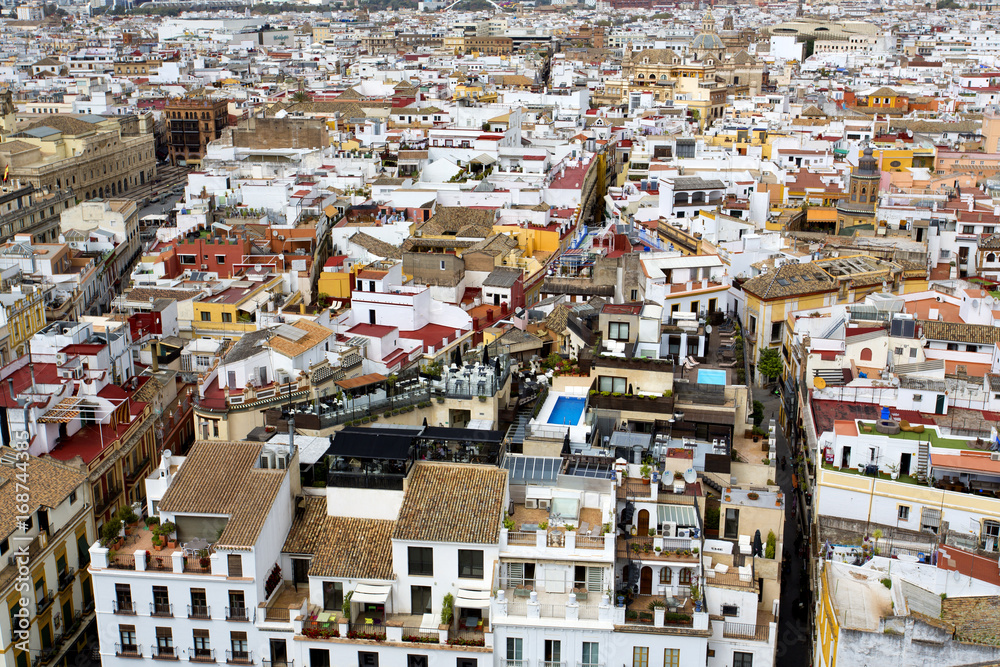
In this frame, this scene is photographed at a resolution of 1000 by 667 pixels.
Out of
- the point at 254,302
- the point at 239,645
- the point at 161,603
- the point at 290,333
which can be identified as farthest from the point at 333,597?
the point at 254,302

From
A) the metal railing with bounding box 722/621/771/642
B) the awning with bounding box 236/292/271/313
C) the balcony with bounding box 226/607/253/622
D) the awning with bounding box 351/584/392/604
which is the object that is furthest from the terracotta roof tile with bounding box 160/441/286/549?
the awning with bounding box 236/292/271/313

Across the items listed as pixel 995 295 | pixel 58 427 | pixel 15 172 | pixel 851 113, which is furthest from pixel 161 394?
pixel 851 113

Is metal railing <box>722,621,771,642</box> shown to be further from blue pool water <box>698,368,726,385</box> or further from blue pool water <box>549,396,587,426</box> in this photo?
blue pool water <box>698,368,726,385</box>

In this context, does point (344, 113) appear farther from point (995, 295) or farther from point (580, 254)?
point (995, 295)

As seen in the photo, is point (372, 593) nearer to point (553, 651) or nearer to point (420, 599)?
point (420, 599)

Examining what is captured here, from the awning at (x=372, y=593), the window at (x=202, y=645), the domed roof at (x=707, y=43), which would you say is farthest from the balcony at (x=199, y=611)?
the domed roof at (x=707, y=43)

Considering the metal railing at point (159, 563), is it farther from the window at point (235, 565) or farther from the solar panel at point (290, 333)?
the solar panel at point (290, 333)
